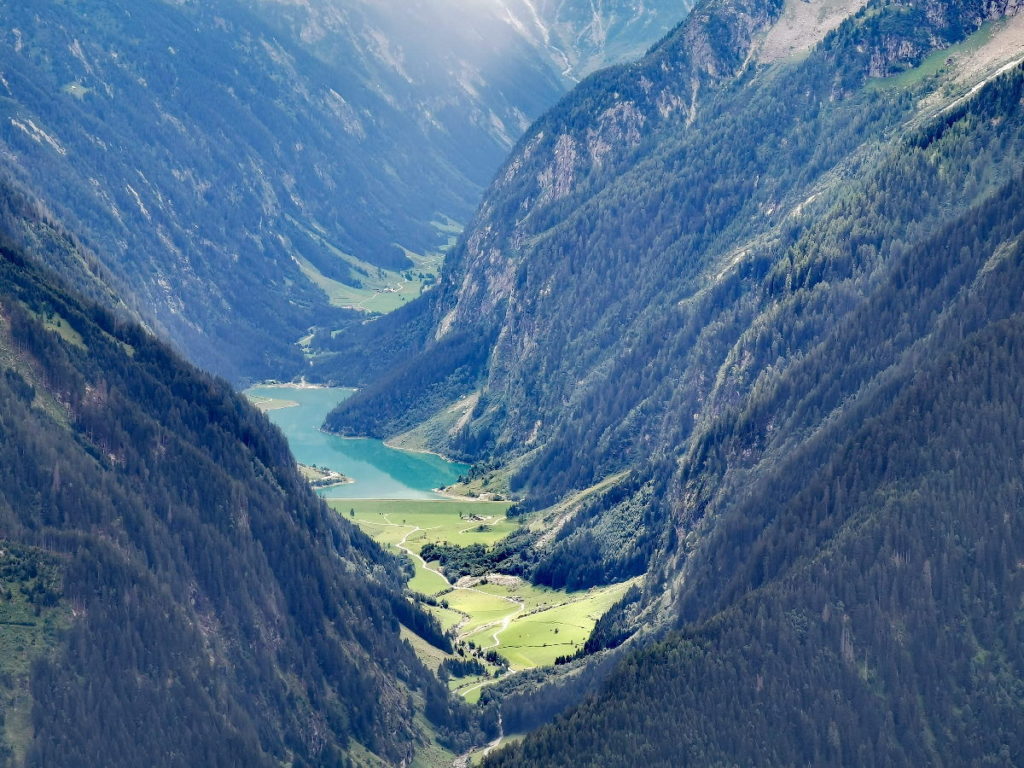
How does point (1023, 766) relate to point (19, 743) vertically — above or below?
below
